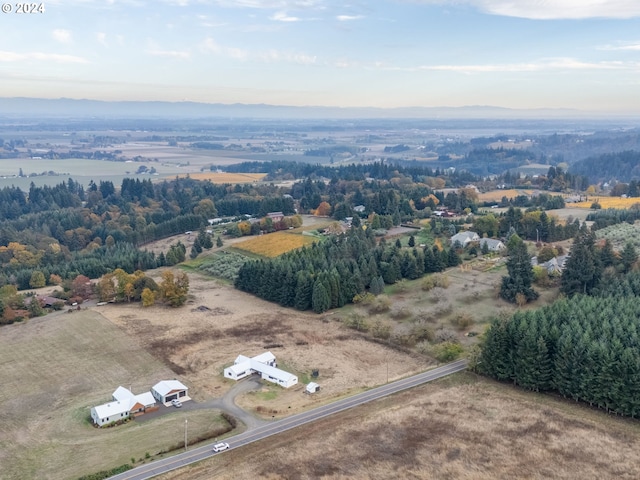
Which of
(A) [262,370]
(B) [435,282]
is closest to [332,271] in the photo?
(B) [435,282]

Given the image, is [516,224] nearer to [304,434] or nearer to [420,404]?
[420,404]

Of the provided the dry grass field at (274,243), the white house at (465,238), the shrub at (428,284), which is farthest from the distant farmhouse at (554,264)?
the dry grass field at (274,243)

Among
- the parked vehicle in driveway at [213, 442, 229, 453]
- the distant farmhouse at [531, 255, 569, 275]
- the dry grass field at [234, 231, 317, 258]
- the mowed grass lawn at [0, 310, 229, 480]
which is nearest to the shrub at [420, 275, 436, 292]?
the distant farmhouse at [531, 255, 569, 275]

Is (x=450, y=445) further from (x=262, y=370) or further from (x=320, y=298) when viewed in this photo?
(x=320, y=298)

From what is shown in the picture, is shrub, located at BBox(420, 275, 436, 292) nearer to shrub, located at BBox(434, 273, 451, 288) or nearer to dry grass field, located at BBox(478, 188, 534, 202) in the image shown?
shrub, located at BBox(434, 273, 451, 288)

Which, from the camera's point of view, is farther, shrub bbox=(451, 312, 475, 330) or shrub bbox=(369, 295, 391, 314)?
shrub bbox=(369, 295, 391, 314)

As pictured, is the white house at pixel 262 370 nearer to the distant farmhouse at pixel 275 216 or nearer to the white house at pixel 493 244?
the white house at pixel 493 244
